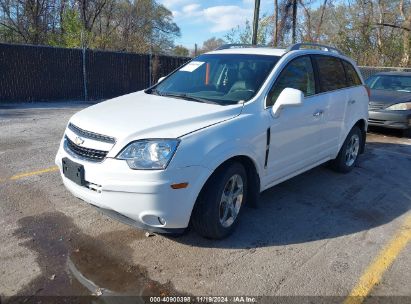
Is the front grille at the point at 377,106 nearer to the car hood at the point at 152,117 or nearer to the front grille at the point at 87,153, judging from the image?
the car hood at the point at 152,117

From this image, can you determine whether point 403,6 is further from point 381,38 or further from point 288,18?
point 288,18

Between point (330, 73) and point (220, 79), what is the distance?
69.7 inches

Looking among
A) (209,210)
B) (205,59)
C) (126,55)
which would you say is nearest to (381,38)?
(126,55)

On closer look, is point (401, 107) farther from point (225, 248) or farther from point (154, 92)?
point (225, 248)

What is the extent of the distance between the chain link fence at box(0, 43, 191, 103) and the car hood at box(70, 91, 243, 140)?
9.49 m

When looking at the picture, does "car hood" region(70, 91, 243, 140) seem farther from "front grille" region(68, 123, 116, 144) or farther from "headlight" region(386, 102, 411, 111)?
"headlight" region(386, 102, 411, 111)

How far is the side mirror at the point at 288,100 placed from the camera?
11.9 ft

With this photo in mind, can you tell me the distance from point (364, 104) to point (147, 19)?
38.6 m

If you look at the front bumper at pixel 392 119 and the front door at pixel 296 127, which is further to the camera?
the front bumper at pixel 392 119

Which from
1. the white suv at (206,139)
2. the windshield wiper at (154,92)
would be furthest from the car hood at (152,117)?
the windshield wiper at (154,92)

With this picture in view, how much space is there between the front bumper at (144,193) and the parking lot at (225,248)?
396 millimetres

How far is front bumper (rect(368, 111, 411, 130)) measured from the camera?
28.0ft

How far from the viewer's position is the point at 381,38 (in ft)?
84.4

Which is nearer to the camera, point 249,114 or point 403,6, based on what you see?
point 249,114
